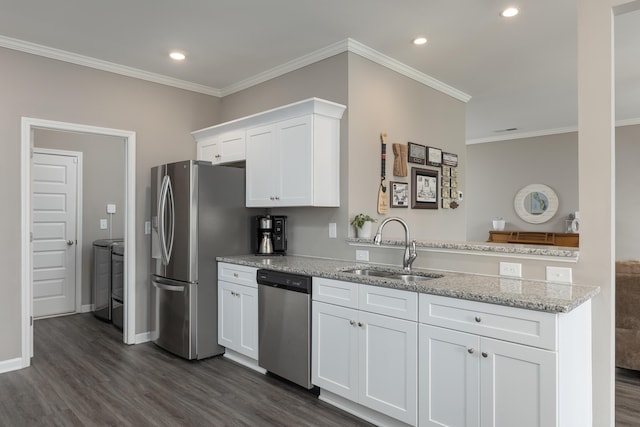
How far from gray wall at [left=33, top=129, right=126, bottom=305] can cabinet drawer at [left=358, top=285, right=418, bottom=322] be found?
14.4ft

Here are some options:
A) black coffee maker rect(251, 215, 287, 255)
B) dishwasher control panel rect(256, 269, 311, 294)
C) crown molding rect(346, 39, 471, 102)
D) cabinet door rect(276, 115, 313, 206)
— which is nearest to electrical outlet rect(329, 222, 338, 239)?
cabinet door rect(276, 115, 313, 206)

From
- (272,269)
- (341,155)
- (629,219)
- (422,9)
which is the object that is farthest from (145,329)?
(629,219)

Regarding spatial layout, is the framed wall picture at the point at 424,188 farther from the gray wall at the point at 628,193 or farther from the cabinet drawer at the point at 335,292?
the gray wall at the point at 628,193

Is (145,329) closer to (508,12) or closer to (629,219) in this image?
(508,12)

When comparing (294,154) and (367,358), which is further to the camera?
(294,154)

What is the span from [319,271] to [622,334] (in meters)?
2.64

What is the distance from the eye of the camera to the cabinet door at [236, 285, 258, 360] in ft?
11.2

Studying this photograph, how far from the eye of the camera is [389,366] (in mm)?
2461

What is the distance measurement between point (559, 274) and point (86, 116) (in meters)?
4.16

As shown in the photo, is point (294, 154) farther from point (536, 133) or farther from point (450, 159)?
point (536, 133)

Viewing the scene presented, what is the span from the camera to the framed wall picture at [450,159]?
486cm

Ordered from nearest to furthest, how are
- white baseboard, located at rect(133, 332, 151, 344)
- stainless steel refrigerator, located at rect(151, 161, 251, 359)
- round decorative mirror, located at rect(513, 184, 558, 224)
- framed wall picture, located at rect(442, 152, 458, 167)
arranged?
stainless steel refrigerator, located at rect(151, 161, 251, 359)
white baseboard, located at rect(133, 332, 151, 344)
framed wall picture, located at rect(442, 152, 458, 167)
round decorative mirror, located at rect(513, 184, 558, 224)

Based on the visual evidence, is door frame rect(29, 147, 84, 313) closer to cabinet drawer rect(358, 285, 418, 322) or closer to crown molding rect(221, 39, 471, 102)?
crown molding rect(221, 39, 471, 102)

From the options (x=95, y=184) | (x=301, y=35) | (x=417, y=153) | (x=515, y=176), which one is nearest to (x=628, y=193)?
(x=515, y=176)
